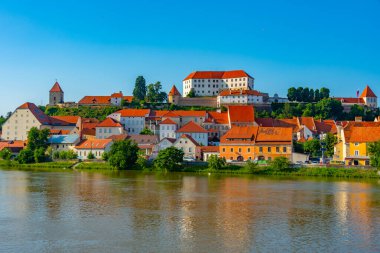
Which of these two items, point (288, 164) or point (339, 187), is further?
point (288, 164)

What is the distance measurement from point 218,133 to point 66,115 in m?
27.5

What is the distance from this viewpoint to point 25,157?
57.2 meters

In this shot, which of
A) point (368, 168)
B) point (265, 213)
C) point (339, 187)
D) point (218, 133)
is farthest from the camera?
point (218, 133)

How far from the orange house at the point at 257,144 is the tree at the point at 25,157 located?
22.2 m

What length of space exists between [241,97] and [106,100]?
22.5 m

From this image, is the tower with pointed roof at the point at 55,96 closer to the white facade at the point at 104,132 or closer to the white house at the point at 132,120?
the white house at the point at 132,120

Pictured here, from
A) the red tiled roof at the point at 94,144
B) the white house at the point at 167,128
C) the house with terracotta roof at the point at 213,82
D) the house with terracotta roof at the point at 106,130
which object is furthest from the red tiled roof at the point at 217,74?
the red tiled roof at the point at 94,144

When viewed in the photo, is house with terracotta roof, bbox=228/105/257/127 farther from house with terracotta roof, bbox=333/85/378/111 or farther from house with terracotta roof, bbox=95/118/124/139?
house with terracotta roof, bbox=333/85/378/111

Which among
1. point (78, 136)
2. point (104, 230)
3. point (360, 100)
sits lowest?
point (104, 230)

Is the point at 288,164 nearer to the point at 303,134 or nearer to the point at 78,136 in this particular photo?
the point at 303,134

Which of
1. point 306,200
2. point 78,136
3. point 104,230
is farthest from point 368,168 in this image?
point 78,136

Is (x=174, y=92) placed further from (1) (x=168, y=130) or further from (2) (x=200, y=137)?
(2) (x=200, y=137)

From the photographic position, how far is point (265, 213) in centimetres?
2458

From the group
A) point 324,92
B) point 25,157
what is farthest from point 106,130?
point 324,92
